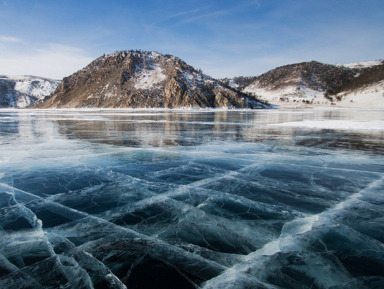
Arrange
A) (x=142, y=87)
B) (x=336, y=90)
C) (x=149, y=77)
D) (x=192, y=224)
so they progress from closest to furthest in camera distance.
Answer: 1. (x=192, y=224)
2. (x=142, y=87)
3. (x=149, y=77)
4. (x=336, y=90)

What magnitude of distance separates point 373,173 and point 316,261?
561cm

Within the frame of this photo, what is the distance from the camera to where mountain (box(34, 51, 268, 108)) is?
111 m

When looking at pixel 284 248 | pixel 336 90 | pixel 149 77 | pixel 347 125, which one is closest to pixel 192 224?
pixel 284 248

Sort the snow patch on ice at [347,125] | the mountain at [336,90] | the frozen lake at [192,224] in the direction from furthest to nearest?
1. the mountain at [336,90]
2. the snow patch on ice at [347,125]
3. the frozen lake at [192,224]

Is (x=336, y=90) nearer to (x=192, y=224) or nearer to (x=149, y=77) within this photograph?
(x=149, y=77)

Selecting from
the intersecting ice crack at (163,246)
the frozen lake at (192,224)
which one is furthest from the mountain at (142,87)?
the intersecting ice crack at (163,246)

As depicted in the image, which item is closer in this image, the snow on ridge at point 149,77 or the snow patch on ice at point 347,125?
the snow patch on ice at point 347,125

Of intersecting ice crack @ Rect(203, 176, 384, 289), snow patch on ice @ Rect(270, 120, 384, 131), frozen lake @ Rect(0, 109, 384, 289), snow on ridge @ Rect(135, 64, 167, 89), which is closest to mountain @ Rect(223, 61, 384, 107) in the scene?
snow on ridge @ Rect(135, 64, 167, 89)

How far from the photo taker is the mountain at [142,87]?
4375 inches

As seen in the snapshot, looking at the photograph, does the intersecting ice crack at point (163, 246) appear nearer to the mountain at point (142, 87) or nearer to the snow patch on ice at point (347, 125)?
the snow patch on ice at point (347, 125)

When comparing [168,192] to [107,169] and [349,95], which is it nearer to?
[107,169]

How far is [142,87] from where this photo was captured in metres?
126

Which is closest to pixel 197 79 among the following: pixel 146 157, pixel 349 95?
pixel 349 95

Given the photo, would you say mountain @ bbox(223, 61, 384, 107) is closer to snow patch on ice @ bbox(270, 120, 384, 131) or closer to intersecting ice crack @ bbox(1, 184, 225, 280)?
snow patch on ice @ bbox(270, 120, 384, 131)
